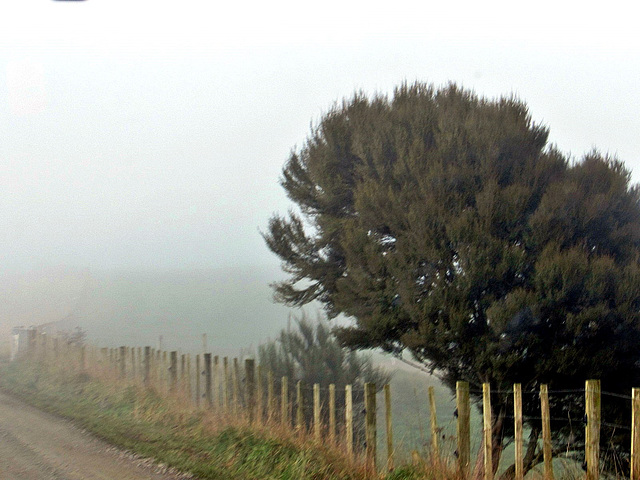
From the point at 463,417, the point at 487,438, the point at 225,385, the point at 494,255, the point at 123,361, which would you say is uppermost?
the point at 494,255

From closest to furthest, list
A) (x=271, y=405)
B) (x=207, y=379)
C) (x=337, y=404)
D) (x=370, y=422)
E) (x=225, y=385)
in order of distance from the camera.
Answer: (x=370, y=422) → (x=271, y=405) → (x=225, y=385) → (x=207, y=379) → (x=337, y=404)

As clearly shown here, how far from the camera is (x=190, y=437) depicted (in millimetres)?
10992

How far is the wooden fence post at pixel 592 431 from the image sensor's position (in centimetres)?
656

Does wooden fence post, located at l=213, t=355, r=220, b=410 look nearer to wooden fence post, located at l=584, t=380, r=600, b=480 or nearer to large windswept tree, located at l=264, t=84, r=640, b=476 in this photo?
large windswept tree, located at l=264, t=84, r=640, b=476

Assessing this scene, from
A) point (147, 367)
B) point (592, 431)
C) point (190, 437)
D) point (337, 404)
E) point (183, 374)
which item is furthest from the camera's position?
point (337, 404)

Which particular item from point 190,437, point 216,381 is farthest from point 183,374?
point 190,437

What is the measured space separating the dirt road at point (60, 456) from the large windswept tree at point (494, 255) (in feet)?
18.2

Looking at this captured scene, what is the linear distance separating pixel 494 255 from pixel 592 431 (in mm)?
5282

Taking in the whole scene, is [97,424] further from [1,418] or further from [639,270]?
[639,270]

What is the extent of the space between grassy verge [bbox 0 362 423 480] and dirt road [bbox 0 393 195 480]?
34 cm

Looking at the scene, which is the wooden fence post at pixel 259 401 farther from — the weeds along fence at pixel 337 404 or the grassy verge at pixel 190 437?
the grassy verge at pixel 190 437

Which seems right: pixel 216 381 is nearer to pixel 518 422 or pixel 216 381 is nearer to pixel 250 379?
pixel 250 379

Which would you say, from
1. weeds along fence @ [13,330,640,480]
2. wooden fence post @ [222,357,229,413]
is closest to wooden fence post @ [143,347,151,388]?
weeds along fence @ [13,330,640,480]

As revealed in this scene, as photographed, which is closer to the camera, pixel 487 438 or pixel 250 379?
pixel 487 438
